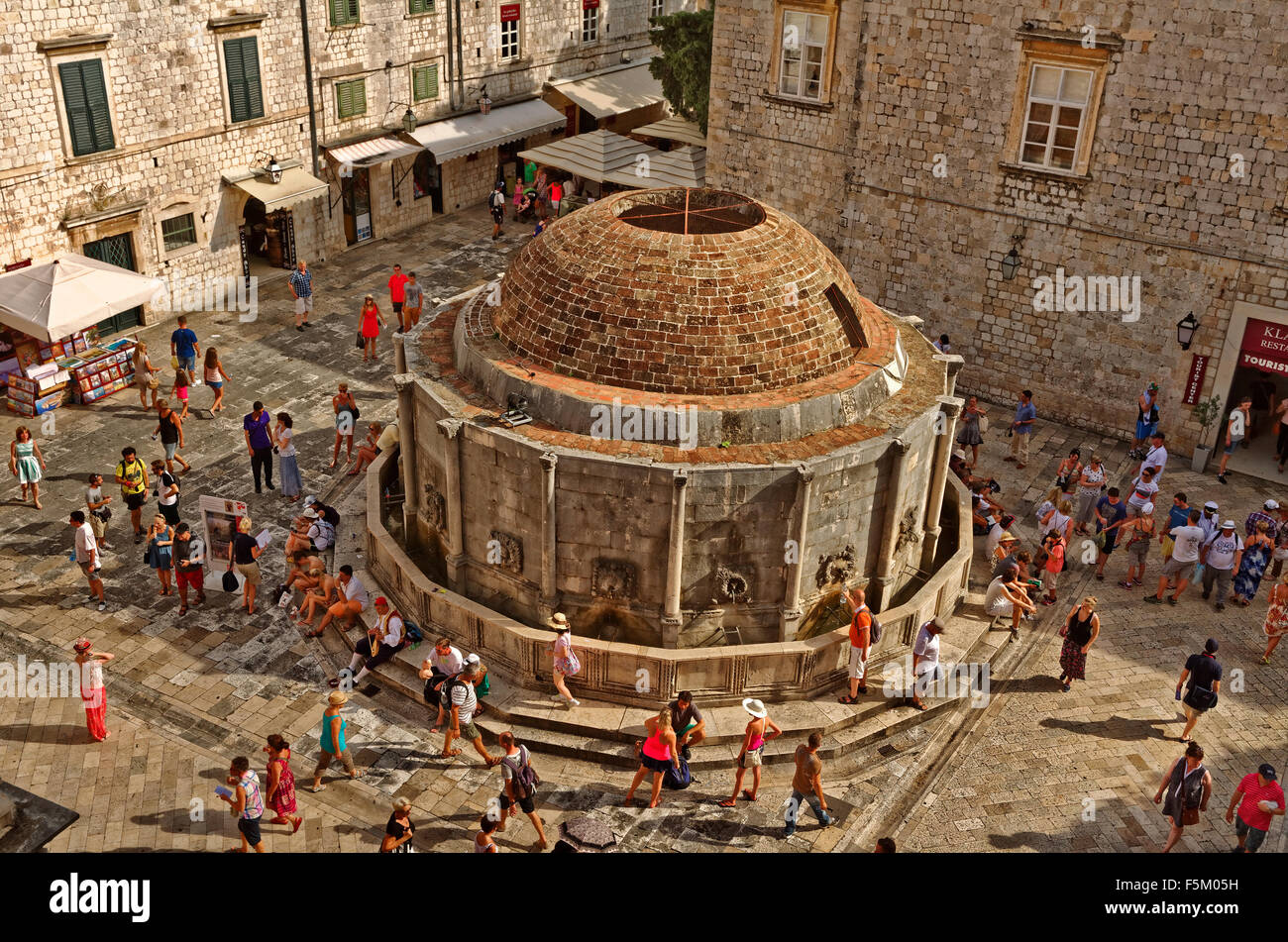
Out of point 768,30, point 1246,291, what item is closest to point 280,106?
point 768,30

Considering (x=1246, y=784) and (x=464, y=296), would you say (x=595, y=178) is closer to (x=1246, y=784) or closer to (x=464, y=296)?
(x=464, y=296)

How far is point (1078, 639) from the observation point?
17.6m

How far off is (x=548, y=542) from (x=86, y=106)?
1654 cm

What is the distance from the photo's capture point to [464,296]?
21.3 metres

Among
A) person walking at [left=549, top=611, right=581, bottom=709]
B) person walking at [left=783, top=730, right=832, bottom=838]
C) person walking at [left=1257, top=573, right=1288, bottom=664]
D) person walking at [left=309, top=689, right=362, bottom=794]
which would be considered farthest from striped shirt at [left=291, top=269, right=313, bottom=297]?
person walking at [left=1257, top=573, right=1288, bottom=664]

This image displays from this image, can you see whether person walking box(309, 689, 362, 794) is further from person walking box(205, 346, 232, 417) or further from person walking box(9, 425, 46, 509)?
person walking box(205, 346, 232, 417)

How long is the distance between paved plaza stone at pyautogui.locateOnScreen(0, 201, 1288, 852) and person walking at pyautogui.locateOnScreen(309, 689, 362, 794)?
9.4 inches

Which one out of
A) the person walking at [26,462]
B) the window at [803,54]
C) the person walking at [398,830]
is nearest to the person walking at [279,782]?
the person walking at [398,830]

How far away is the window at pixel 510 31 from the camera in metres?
37.4

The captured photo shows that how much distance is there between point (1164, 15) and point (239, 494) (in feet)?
63.6

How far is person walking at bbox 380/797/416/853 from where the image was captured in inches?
539

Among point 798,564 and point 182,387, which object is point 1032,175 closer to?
point 798,564

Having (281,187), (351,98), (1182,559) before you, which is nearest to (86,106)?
(281,187)

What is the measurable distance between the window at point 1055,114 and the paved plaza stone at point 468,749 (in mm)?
7860
